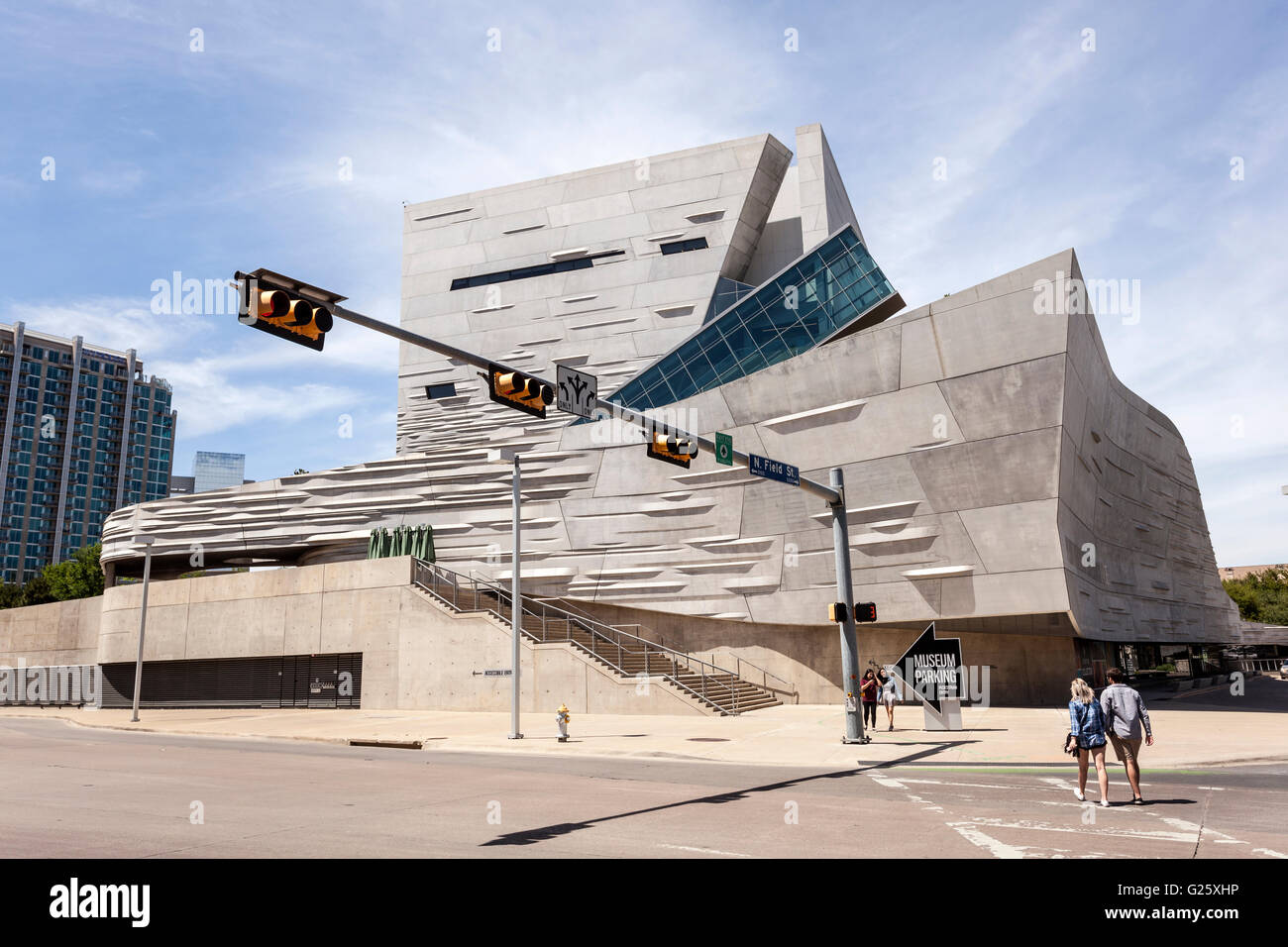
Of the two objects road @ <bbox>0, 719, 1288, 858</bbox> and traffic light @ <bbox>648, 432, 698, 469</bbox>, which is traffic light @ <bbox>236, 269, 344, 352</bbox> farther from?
traffic light @ <bbox>648, 432, 698, 469</bbox>

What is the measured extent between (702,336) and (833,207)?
14679 millimetres

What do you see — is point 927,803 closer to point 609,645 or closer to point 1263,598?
point 609,645

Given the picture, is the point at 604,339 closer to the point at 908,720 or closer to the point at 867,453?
the point at 867,453

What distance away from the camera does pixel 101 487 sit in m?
146

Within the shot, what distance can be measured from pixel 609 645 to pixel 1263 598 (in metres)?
101

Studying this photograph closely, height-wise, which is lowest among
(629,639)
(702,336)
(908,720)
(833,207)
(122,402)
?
(908,720)

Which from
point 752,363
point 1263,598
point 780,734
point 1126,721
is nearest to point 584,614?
point 752,363

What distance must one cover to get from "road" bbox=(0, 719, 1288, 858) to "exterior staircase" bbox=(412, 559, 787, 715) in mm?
11996

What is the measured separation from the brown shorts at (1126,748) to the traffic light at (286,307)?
36.8 ft

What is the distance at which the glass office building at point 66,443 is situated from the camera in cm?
13475

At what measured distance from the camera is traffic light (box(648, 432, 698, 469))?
50.2 ft

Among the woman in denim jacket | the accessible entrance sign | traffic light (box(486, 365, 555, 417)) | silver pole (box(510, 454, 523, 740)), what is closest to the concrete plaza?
silver pole (box(510, 454, 523, 740))

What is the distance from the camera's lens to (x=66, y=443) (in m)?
141

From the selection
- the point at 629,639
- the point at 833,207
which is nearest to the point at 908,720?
the point at 629,639
